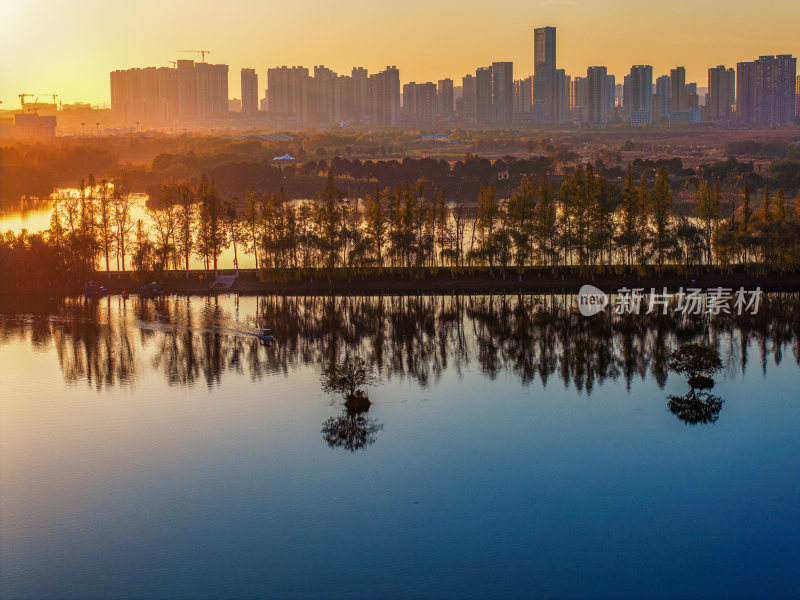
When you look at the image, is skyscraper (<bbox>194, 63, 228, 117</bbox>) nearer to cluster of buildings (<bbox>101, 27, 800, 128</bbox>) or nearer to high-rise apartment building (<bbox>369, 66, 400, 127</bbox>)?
cluster of buildings (<bbox>101, 27, 800, 128</bbox>)

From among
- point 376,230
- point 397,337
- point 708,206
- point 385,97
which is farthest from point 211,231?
point 385,97

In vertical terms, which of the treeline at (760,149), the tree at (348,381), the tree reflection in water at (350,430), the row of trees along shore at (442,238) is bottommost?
the tree reflection in water at (350,430)

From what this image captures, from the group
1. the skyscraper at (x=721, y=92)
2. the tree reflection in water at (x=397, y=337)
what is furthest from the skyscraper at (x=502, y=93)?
the tree reflection in water at (x=397, y=337)

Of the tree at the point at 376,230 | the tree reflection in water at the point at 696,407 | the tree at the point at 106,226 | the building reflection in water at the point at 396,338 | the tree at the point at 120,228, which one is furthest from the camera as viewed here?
the tree at the point at 120,228

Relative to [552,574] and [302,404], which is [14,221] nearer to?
[302,404]

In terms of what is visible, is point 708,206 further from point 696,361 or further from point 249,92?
point 249,92
